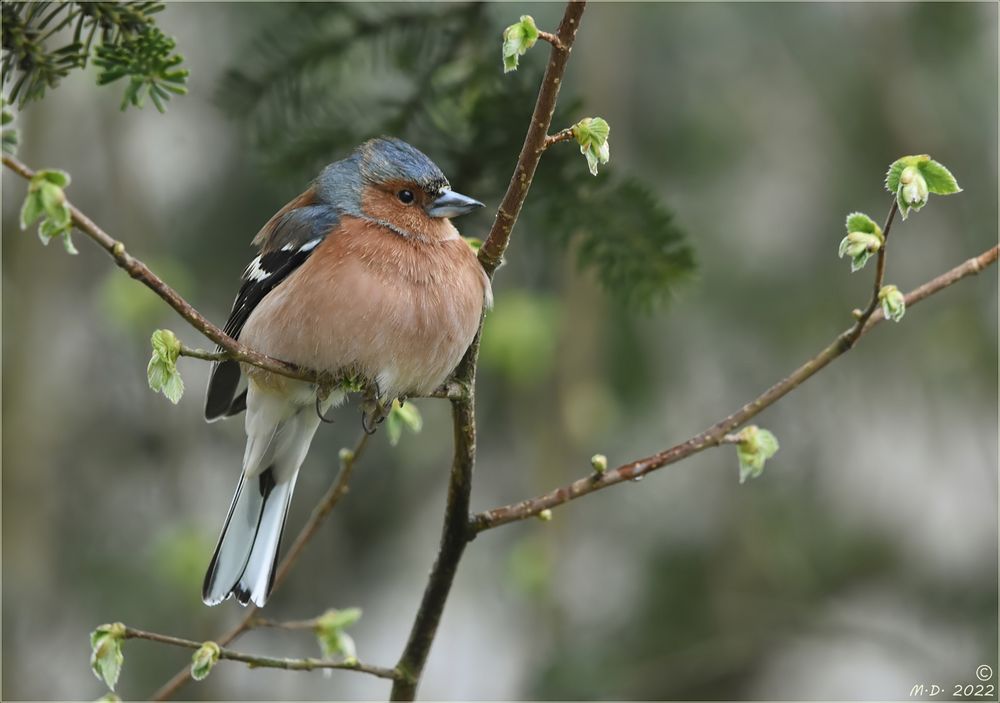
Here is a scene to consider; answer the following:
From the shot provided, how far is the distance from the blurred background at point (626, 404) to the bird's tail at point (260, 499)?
1.00 meters

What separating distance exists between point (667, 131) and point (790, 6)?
0.95 m

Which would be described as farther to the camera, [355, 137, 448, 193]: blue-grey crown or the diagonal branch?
[355, 137, 448, 193]: blue-grey crown

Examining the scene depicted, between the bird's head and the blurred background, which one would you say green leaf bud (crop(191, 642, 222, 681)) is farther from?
the blurred background

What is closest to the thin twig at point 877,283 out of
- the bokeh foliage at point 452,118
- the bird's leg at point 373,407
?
the bokeh foliage at point 452,118

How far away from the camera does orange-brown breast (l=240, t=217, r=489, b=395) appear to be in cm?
270

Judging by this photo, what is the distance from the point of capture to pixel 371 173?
3.24m

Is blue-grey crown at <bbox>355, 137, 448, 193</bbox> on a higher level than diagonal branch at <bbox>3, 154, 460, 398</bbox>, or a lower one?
higher

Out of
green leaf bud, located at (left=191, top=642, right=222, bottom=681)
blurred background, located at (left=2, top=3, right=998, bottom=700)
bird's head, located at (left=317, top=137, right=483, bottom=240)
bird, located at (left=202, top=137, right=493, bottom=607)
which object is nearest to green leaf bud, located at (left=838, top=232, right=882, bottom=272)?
bird, located at (left=202, top=137, right=493, bottom=607)

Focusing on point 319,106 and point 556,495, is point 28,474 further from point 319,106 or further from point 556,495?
point 556,495

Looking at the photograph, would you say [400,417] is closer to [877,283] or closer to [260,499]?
[260,499]

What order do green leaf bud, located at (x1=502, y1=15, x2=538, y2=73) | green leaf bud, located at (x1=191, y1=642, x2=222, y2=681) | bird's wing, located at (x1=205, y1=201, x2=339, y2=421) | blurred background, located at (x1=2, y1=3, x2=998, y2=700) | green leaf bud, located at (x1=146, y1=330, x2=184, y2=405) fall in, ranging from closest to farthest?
green leaf bud, located at (x1=502, y1=15, x2=538, y2=73) → green leaf bud, located at (x1=146, y1=330, x2=184, y2=405) → green leaf bud, located at (x1=191, y1=642, x2=222, y2=681) → bird's wing, located at (x1=205, y1=201, x2=339, y2=421) → blurred background, located at (x1=2, y1=3, x2=998, y2=700)

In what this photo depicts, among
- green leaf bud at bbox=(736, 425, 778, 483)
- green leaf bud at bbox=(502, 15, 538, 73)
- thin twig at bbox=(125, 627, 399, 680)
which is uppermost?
green leaf bud at bbox=(502, 15, 538, 73)

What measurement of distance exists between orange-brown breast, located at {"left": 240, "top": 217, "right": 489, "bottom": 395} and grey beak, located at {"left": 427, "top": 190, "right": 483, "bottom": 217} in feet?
0.30

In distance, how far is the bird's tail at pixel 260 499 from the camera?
113 inches
